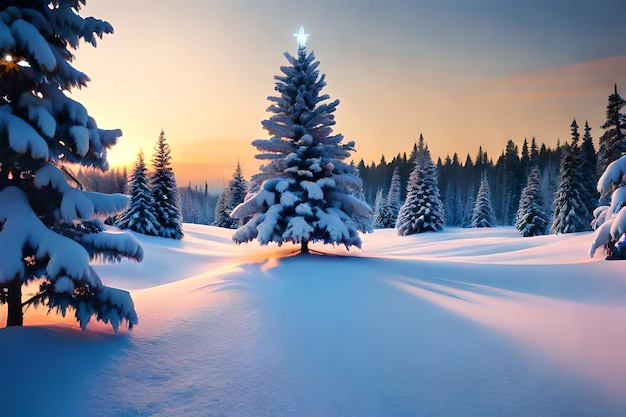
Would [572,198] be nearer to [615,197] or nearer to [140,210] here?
[615,197]

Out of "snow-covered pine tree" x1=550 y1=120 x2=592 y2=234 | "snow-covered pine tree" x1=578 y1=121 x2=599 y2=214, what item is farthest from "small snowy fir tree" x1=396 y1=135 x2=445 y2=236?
"snow-covered pine tree" x1=578 y1=121 x2=599 y2=214

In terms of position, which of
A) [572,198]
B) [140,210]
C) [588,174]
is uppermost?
[588,174]

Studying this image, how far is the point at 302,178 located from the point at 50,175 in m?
8.94

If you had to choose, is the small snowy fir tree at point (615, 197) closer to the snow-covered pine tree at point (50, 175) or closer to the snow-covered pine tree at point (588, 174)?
the snow-covered pine tree at point (50, 175)

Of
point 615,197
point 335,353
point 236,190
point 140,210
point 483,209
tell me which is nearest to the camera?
point 335,353

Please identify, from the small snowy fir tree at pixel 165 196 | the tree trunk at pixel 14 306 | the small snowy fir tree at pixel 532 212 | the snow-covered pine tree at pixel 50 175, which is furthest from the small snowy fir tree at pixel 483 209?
the tree trunk at pixel 14 306

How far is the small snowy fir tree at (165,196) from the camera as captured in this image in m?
27.3

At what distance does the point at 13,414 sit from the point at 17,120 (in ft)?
10.9

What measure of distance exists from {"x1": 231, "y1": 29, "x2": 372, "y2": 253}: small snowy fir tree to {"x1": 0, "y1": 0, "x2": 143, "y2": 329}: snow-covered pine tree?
6.37 meters

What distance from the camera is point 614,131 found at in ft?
90.1

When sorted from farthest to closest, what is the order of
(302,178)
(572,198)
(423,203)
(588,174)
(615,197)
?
(423,203), (588,174), (572,198), (302,178), (615,197)

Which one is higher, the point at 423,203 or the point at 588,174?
the point at 588,174

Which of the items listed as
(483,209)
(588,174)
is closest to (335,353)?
(588,174)

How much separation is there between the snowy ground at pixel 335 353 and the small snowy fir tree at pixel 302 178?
3421 mm
